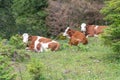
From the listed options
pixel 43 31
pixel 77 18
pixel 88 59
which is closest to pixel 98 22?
pixel 77 18

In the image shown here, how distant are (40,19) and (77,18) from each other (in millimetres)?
1933

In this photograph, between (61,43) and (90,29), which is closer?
(61,43)

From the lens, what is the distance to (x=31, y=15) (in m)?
21.4

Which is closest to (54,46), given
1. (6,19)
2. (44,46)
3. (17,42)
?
(44,46)

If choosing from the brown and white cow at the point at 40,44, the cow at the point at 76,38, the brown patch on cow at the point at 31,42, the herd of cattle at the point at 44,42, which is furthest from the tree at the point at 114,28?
the brown patch on cow at the point at 31,42

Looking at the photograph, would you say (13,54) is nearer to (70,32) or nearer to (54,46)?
(54,46)

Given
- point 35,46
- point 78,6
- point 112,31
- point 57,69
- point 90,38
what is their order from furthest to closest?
point 78,6
point 90,38
point 35,46
point 112,31
point 57,69

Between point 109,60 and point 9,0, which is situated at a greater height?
point 9,0

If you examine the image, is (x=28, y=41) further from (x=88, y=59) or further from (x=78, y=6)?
(x=78, y=6)

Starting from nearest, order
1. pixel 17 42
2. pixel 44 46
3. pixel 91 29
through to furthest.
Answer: pixel 17 42 < pixel 44 46 < pixel 91 29

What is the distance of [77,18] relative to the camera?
21438 millimetres

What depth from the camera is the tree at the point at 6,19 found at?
72.1 feet

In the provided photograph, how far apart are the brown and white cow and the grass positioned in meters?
1.45

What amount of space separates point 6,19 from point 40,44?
23.1ft
